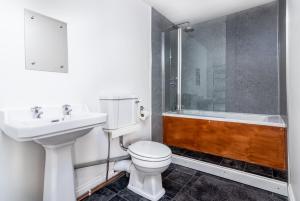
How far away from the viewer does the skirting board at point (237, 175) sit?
1563 millimetres

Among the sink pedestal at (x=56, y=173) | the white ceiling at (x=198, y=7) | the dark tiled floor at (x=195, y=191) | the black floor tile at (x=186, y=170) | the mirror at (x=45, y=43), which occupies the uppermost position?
the white ceiling at (x=198, y=7)

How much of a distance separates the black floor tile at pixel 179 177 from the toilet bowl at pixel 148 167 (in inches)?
10.9

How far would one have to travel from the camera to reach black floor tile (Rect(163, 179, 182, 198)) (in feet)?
5.11

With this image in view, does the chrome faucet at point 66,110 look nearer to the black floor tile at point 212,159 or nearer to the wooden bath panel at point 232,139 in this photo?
the wooden bath panel at point 232,139

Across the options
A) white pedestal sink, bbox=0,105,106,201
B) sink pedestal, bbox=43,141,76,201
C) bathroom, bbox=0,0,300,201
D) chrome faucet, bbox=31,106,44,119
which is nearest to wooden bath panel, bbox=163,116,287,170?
bathroom, bbox=0,0,300,201

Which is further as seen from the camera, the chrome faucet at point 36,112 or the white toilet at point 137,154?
the white toilet at point 137,154

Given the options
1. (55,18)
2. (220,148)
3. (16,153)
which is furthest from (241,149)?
(55,18)

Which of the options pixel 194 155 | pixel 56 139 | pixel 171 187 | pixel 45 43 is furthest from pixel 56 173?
pixel 194 155

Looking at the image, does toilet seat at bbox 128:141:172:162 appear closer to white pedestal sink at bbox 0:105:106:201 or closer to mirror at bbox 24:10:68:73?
white pedestal sink at bbox 0:105:106:201

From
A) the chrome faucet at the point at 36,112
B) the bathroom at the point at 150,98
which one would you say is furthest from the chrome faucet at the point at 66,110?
the chrome faucet at the point at 36,112

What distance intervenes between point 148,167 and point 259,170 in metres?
1.32

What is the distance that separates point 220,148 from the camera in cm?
190

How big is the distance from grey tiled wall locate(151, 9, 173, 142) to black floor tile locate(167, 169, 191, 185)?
1.74 ft

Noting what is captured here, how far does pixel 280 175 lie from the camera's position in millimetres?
1633
